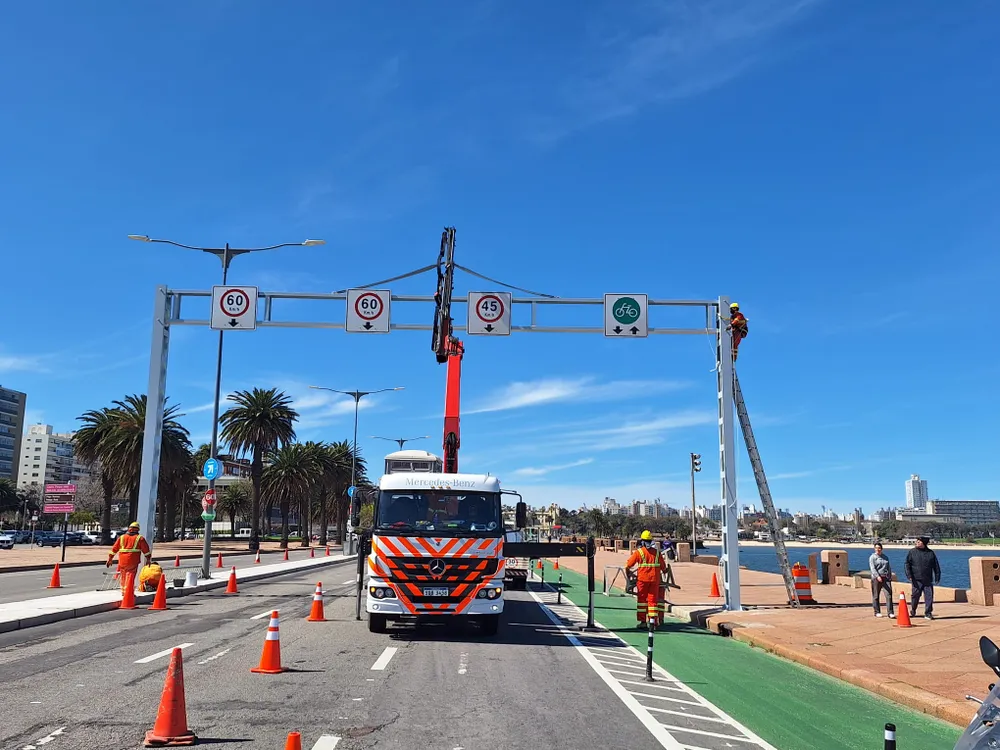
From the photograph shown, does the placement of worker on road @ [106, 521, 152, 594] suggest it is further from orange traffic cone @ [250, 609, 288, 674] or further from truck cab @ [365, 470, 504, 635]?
orange traffic cone @ [250, 609, 288, 674]

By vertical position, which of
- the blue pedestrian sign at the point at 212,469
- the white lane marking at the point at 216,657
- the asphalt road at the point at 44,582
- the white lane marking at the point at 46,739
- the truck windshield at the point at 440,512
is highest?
the blue pedestrian sign at the point at 212,469

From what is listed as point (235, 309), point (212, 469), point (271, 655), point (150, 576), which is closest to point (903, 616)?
point (271, 655)

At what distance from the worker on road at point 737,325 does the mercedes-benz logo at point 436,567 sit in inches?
413

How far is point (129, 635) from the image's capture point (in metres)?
12.9

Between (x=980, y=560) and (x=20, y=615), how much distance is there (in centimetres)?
2119

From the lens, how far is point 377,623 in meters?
13.6

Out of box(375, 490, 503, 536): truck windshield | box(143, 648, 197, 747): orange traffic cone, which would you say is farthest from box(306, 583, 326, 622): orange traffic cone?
box(143, 648, 197, 747): orange traffic cone

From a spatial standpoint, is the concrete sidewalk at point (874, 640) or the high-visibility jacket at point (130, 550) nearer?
the concrete sidewalk at point (874, 640)

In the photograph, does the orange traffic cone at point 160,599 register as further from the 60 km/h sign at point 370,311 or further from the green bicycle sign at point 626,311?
the green bicycle sign at point 626,311

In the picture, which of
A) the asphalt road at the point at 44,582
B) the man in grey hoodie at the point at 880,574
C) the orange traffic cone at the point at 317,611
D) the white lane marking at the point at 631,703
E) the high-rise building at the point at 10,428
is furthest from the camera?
the high-rise building at the point at 10,428

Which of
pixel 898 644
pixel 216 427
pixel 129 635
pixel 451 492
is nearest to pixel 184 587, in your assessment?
pixel 216 427

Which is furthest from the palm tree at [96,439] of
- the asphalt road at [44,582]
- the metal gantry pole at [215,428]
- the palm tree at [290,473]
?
the metal gantry pole at [215,428]

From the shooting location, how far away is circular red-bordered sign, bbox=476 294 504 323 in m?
19.6

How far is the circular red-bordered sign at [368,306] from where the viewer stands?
1991 centimetres
